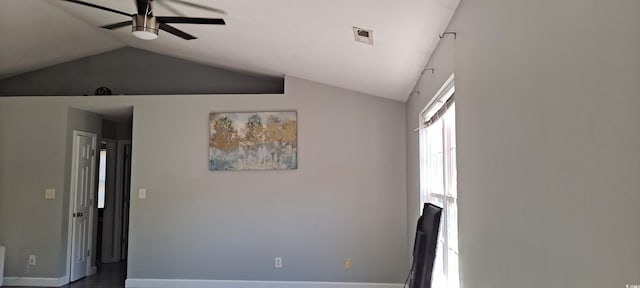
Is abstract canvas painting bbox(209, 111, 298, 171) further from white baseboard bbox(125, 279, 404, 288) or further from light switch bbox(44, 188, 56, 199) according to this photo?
light switch bbox(44, 188, 56, 199)

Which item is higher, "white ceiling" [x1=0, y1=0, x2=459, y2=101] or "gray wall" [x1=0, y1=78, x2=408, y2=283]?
"white ceiling" [x1=0, y1=0, x2=459, y2=101]

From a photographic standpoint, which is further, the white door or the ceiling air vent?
the white door

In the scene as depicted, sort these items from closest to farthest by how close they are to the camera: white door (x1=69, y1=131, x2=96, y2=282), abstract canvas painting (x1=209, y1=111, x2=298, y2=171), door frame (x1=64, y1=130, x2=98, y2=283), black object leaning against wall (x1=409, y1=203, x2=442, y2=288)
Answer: black object leaning against wall (x1=409, y1=203, x2=442, y2=288), abstract canvas painting (x1=209, y1=111, x2=298, y2=171), door frame (x1=64, y1=130, x2=98, y2=283), white door (x1=69, y1=131, x2=96, y2=282)

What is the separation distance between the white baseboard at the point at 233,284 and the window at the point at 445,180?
6.45ft

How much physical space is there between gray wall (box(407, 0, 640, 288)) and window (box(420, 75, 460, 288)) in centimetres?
78

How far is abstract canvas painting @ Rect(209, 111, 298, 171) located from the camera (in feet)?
17.1

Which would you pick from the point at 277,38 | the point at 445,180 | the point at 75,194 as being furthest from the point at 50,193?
the point at 445,180

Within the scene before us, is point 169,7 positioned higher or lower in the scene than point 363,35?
higher

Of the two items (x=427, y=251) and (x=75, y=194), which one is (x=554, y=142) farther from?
(x=75, y=194)

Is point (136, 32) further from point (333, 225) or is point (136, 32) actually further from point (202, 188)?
point (333, 225)

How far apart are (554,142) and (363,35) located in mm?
2216

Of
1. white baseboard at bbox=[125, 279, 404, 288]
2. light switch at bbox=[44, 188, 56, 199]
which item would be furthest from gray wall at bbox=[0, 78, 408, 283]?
light switch at bbox=[44, 188, 56, 199]

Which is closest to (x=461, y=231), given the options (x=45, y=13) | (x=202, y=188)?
(x=202, y=188)

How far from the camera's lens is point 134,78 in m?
5.75
